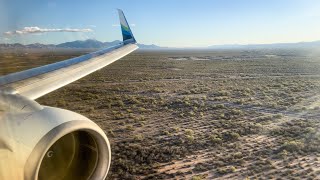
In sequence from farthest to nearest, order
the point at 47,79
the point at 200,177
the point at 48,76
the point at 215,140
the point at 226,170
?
1. the point at 215,140
2. the point at 226,170
3. the point at 200,177
4. the point at 48,76
5. the point at 47,79

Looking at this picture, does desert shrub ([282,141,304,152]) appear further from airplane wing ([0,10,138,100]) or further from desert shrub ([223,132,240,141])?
airplane wing ([0,10,138,100])

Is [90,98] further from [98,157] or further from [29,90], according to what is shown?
[98,157]

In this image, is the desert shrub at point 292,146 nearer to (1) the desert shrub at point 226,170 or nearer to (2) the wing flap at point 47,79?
(1) the desert shrub at point 226,170

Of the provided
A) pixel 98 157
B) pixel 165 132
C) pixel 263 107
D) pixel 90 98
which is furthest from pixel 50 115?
pixel 90 98

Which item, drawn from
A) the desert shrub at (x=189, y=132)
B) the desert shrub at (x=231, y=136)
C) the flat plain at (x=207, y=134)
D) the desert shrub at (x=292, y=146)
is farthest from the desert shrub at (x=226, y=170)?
the desert shrub at (x=189, y=132)

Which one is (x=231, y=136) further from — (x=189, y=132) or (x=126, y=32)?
(x=126, y=32)

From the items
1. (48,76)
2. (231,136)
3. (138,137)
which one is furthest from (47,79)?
(231,136)

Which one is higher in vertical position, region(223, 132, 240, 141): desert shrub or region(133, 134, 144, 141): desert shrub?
region(133, 134, 144, 141): desert shrub

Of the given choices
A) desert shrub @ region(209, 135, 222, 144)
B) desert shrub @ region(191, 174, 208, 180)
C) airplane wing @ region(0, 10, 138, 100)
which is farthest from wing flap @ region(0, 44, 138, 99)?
desert shrub @ region(209, 135, 222, 144)
